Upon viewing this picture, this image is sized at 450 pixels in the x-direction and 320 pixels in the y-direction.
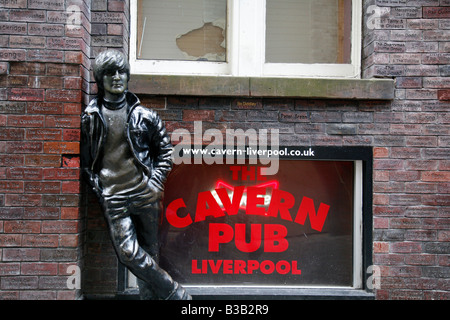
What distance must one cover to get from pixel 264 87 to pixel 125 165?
1.49m

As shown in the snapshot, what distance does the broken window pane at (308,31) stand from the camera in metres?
4.39

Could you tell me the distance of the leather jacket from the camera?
3230 mm

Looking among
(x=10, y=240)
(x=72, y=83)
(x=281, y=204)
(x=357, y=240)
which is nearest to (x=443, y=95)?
(x=357, y=240)

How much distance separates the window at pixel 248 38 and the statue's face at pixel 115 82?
1056 millimetres

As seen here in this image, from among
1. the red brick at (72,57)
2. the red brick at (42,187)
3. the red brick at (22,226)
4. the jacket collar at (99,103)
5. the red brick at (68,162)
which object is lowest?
the red brick at (22,226)

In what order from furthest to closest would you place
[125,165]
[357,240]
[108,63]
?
[357,240] → [125,165] → [108,63]

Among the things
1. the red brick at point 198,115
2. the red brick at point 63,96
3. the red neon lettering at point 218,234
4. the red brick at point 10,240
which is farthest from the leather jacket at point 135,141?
the red neon lettering at point 218,234

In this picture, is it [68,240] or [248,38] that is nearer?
[68,240]

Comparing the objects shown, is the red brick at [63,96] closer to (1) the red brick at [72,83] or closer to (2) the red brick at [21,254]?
(1) the red brick at [72,83]

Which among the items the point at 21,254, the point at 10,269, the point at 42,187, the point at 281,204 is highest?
the point at 42,187

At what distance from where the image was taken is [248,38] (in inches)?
165

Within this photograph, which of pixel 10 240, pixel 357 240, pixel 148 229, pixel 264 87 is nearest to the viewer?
pixel 148 229

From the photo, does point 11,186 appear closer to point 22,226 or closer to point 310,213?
point 22,226

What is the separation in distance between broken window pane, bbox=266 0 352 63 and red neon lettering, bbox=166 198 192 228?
5.58ft
